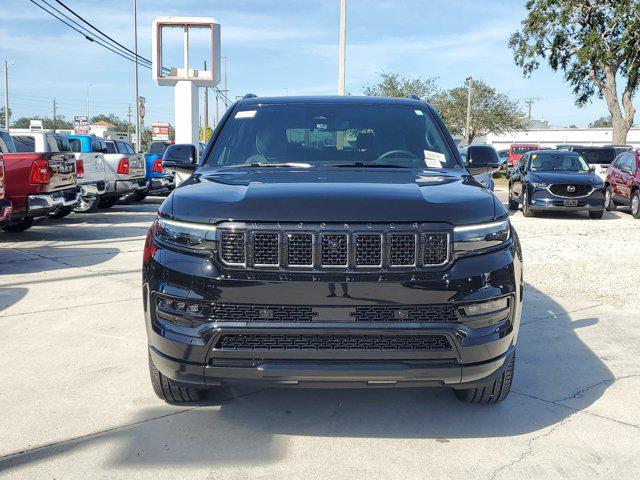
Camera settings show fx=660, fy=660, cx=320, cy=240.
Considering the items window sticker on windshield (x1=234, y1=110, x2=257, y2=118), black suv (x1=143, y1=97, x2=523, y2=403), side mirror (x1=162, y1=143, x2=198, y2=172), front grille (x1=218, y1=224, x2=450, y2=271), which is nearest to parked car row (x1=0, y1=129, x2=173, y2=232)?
side mirror (x1=162, y1=143, x2=198, y2=172)

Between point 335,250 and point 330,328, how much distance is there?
0.37 metres

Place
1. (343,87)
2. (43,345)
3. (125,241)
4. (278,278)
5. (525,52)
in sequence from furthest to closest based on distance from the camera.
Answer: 1. (525,52)
2. (343,87)
3. (125,241)
4. (43,345)
5. (278,278)

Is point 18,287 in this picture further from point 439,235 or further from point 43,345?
point 439,235

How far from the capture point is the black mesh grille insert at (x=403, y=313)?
3.09m

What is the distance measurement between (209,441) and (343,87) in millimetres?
18755

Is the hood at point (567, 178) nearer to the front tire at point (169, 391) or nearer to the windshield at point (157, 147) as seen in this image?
the front tire at point (169, 391)

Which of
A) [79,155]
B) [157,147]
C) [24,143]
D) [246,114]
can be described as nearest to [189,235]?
[246,114]

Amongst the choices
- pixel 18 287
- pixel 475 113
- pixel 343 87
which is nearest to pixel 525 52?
pixel 343 87

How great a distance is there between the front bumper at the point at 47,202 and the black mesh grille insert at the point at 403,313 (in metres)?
9.16

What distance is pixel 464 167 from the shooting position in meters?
4.46

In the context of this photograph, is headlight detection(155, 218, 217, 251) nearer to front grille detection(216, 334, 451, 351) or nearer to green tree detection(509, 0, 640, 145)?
front grille detection(216, 334, 451, 351)

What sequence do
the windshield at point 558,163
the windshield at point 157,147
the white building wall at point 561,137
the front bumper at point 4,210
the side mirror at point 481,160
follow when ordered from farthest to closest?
the white building wall at point 561,137
the windshield at point 157,147
the windshield at point 558,163
the front bumper at point 4,210
the side mirror at point 481,160

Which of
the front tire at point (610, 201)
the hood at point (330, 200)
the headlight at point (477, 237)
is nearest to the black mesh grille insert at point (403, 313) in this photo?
the headlight at point (477, 237)

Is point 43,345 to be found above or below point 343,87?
below
